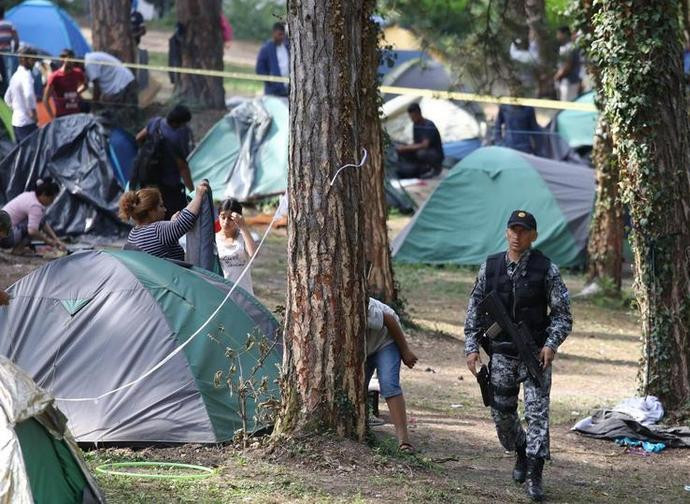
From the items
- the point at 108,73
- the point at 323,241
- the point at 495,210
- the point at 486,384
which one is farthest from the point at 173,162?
the point at 108,73

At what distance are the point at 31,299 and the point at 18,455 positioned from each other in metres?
3.03

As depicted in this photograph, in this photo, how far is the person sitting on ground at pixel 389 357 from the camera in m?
7.96

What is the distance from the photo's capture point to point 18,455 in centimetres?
557

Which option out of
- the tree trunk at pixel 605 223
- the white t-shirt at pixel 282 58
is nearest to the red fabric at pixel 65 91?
the white t-shirt at pixel 282 58

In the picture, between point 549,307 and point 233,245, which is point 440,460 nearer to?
point 549,307

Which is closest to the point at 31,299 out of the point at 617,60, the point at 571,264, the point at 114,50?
the point at 617,60

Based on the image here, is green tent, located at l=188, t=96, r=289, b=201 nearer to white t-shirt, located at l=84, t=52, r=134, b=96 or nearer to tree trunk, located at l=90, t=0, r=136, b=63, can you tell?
white t-shirt, located at l=84, t=52, r=134, b=96

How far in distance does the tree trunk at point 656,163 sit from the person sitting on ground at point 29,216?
24.5ft

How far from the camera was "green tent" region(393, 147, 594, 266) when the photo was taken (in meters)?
17.6

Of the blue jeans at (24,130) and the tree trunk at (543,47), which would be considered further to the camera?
the tree trunk at (543,47)

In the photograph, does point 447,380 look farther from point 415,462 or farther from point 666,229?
point 415,462

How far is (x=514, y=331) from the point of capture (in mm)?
7270

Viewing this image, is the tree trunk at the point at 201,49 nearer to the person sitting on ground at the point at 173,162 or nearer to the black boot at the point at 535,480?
the person sitting on ground at the point at 173,162

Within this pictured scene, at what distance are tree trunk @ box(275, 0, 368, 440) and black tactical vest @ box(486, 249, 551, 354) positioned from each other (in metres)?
0.85
